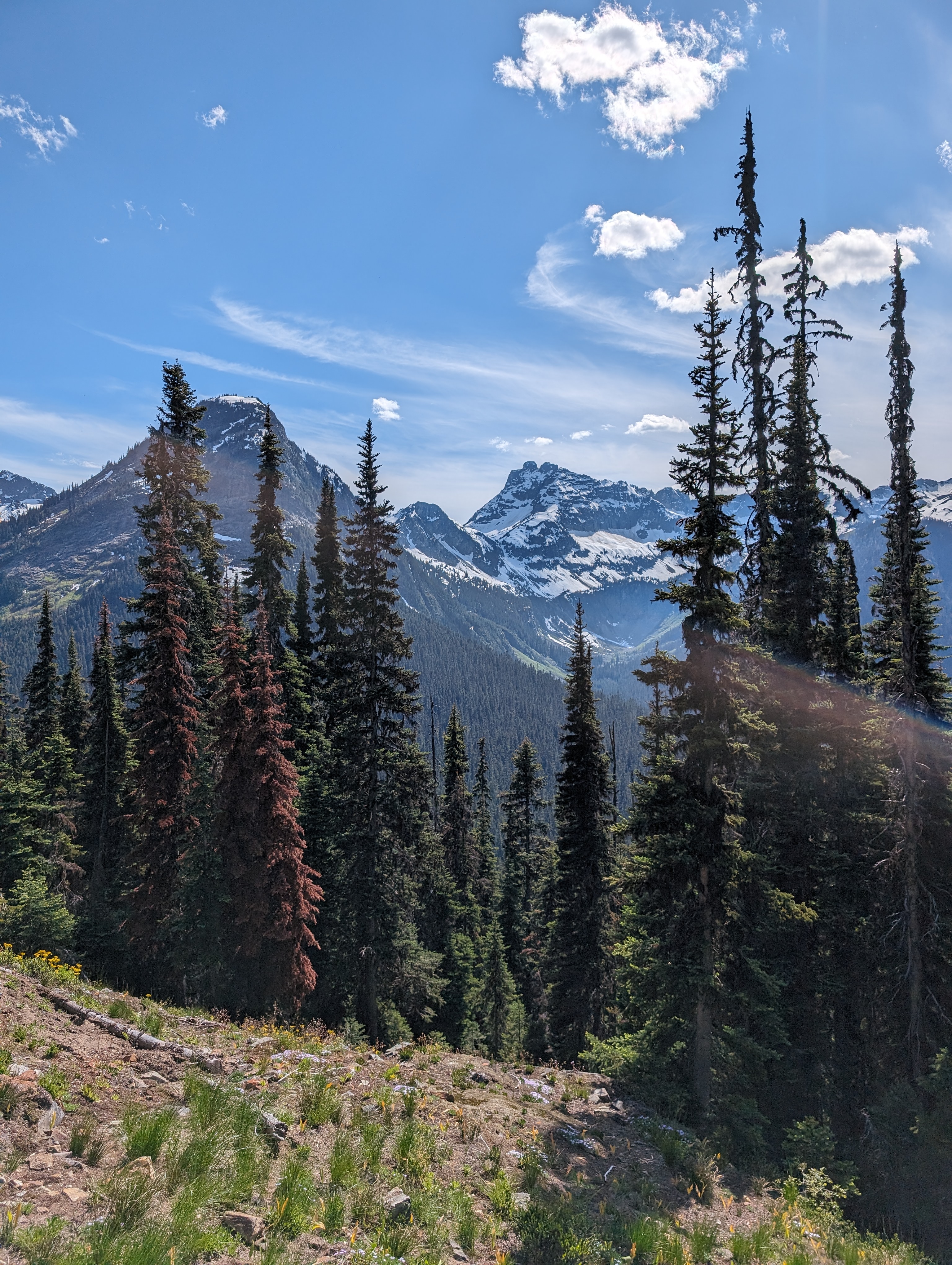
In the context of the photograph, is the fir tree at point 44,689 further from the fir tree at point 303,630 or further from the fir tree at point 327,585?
the fir tree at point 327,585

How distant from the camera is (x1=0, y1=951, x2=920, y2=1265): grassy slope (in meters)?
5.86

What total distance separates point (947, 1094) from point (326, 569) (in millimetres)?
31962

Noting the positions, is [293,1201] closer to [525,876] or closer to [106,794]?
[106,794]

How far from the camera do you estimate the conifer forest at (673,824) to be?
15156 millimetres

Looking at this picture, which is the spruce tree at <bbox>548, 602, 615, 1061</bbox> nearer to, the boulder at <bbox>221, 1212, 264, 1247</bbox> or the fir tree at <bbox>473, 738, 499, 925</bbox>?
the fir tree at <bbox>473, 738, 499, 925</bbox>

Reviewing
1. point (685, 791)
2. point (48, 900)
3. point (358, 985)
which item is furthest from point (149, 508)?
point (685, 791)

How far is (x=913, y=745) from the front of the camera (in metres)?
16.7

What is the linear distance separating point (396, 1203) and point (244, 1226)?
5.93ft

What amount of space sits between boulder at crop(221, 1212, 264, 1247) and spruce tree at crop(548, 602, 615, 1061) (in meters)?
23.9

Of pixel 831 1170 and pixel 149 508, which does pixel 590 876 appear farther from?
pixel 149 508

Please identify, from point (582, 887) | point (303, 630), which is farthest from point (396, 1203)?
point (303, 630)

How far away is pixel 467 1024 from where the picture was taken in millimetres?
38438

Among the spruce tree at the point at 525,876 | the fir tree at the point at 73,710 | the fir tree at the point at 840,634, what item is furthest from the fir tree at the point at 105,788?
the fir tree at the point at 840,634

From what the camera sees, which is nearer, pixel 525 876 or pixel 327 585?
pixel 327 585
